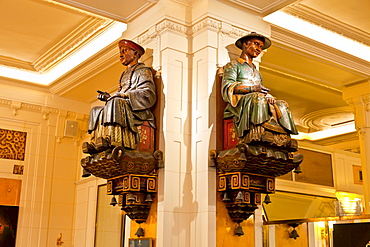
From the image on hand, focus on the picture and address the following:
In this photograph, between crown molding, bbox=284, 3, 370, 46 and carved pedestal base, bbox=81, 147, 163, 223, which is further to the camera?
crown molding, bbox=284, 3, 370, 46

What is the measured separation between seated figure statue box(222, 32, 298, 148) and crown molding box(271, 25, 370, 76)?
1.47m

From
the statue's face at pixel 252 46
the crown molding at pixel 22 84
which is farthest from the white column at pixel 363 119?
the crown molding at pixel 22 84

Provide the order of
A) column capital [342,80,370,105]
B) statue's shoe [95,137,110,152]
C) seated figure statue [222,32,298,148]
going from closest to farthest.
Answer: seated figure statue [222,32,298,148] < statue's shoe [95,137,110,152] < column capital [342,80,370,105]

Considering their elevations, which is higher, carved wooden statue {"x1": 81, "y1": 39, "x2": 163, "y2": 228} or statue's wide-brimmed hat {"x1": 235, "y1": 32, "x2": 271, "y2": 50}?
statue's wide-brimmed hat {"x1": 235, "y1": 32, "x2": 271, "y2": 50}

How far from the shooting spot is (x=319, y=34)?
779 cm

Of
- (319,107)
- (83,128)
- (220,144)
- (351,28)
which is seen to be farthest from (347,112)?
(220,144)

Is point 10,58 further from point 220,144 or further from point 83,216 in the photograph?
point 220,144

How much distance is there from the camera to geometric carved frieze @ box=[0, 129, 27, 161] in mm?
9469

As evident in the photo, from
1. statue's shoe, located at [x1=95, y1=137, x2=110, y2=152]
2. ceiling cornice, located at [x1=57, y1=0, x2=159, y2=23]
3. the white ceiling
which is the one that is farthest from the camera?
the white ceiling

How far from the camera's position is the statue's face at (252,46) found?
5848 mm

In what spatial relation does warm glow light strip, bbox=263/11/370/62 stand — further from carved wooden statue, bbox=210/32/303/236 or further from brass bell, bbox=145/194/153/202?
brass bell, bbox=145/194/153/202

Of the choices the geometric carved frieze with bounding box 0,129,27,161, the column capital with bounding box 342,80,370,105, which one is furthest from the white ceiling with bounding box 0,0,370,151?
the geometric carved frieze with bounding box 0,129,27,161

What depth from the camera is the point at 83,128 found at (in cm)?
1033

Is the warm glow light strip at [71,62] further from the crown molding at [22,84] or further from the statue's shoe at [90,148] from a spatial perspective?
the statue's shoe at [90,148]
